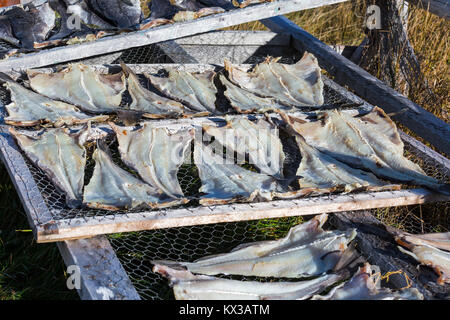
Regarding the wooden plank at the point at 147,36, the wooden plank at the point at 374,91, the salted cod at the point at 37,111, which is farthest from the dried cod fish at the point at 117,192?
the wooden plank at the point at 374,91

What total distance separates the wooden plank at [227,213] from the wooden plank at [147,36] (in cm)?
236

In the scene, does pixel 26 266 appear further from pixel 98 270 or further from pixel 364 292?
pixel 364 292

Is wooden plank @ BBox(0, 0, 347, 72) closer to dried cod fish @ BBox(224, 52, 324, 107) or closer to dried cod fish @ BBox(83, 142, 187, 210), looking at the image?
dried cod fish @ BBox(224, 52, 324, 107)

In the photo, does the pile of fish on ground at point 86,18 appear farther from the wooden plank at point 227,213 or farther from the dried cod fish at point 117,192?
the wooden plank at point 227,213

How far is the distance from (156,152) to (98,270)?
1.19m

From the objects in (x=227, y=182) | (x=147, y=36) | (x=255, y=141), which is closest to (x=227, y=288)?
(x=227, y=182)

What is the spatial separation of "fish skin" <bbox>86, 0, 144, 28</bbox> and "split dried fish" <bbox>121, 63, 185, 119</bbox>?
86cm

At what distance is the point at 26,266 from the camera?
4.07m

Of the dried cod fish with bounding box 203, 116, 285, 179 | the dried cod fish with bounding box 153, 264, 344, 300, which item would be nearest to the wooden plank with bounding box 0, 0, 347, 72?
the dried cod fish with bounding box 203, 116, 285, 179

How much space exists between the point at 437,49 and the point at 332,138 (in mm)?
3001

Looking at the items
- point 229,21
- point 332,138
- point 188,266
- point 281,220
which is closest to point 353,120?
point 332,138

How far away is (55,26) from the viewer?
596cm

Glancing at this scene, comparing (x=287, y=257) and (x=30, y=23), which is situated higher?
(x=30, y=23)

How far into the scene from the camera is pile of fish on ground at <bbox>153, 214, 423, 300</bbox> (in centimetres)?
296
